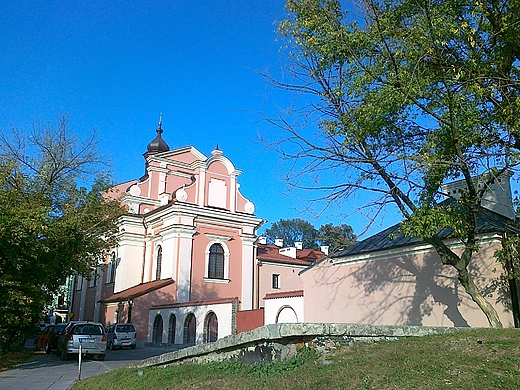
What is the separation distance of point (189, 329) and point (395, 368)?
21987 mm

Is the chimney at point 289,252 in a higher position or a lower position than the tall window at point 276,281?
higher

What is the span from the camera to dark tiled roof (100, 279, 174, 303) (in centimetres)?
3053

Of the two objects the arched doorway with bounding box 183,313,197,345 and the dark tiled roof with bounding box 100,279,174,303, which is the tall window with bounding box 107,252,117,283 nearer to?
the dark tiled roof with bounding box 100,279,174,303

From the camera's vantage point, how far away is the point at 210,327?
2558cm

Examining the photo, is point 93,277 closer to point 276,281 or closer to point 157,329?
point 157,329

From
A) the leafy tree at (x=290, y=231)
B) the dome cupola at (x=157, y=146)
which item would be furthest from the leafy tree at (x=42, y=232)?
the leafy tree at (x=290, y=231)

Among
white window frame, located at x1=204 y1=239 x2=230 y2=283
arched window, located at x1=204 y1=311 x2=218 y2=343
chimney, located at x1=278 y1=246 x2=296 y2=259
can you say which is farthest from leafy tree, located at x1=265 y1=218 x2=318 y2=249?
arched window, located at x1=204 y1=311 x2=218 y2=343

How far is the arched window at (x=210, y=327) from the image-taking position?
25234 millimetres

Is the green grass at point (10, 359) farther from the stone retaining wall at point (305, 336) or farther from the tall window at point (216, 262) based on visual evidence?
the tall window at point (216, 262)

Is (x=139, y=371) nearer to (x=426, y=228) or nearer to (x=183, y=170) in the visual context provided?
(x=426, y=228)

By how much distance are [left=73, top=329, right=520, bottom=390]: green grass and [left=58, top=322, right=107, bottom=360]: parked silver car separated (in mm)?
12318

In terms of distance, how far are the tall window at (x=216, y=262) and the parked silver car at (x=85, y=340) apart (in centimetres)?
1405

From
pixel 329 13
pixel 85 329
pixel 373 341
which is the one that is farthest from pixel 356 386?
pixel 85 329

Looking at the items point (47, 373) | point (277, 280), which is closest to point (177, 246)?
point (277, 280)
